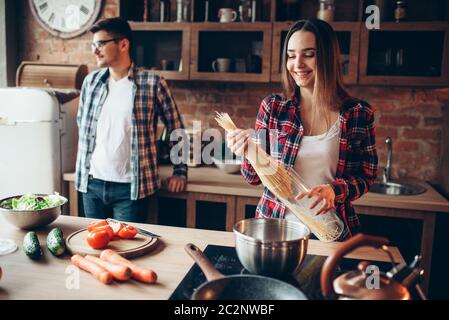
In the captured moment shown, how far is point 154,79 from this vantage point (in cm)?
Result: 264

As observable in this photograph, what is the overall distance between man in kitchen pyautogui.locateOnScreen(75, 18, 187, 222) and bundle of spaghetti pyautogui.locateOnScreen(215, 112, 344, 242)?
3.36 ft

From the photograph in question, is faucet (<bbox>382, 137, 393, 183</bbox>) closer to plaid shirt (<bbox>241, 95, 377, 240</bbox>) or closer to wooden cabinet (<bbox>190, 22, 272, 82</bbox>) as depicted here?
wooden cabinet (<bbox>190, 22, 272, 82</bbox>)

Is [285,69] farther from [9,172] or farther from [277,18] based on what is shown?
[9,172]

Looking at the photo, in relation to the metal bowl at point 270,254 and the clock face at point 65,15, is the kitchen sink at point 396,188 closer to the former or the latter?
the metal bowl at point 270,254

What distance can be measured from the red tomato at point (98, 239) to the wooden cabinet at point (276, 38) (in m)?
1.84

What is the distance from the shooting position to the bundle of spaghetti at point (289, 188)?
165cm

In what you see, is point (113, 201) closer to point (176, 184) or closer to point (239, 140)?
point (176, 184)

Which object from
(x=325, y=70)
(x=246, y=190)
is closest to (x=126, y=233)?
(x=325, y=70)

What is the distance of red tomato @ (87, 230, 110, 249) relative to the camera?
4.78ft

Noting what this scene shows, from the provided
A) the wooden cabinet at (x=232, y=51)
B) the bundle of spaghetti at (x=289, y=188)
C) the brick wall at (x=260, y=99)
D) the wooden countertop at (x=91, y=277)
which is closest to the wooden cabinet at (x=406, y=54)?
the brick wall at (x=260, y=99)

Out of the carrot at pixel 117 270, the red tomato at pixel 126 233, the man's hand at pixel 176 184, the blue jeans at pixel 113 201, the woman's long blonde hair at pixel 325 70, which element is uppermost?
the woman's long blonde hair at pixel 325 70

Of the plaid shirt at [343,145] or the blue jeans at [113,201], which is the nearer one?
the plaid shirt at [343,145]

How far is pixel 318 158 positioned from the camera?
5.86 feet
